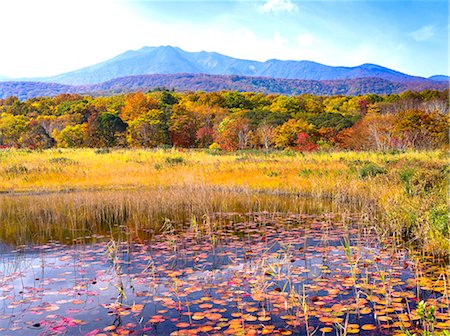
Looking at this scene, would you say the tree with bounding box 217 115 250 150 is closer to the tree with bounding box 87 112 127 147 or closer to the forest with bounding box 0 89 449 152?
the forest with bounding box 0 89 449 152

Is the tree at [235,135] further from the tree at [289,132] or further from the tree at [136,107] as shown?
the tree at [136,107]

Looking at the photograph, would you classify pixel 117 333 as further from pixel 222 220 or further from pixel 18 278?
pixel 222 220

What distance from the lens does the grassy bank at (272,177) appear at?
1067cm

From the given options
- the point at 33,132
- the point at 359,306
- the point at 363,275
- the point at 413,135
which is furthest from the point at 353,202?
the point at 33,132

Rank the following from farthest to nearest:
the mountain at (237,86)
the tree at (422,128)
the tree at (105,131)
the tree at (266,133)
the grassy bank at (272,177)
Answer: the mountain at (237,86)
the tree at (105,131)
the tree at (266,133)
the tree at (422,128)
the grassy bank at (272,177)

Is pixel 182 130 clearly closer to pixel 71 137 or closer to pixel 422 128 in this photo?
pixel 71 137

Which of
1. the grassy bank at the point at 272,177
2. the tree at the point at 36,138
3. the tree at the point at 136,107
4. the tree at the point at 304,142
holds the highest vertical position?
the tree at the point at 136,107

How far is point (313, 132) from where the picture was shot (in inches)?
1623

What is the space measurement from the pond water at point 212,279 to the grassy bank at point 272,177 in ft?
4.05

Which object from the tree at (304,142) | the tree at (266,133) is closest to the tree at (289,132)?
the tree at (266,133)

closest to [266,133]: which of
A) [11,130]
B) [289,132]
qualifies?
[289,132]

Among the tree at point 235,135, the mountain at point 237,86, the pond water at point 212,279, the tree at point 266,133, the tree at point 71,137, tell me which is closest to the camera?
the pond water at point 212,279

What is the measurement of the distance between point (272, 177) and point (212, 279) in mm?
11424

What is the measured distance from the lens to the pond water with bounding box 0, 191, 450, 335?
5.20 m
